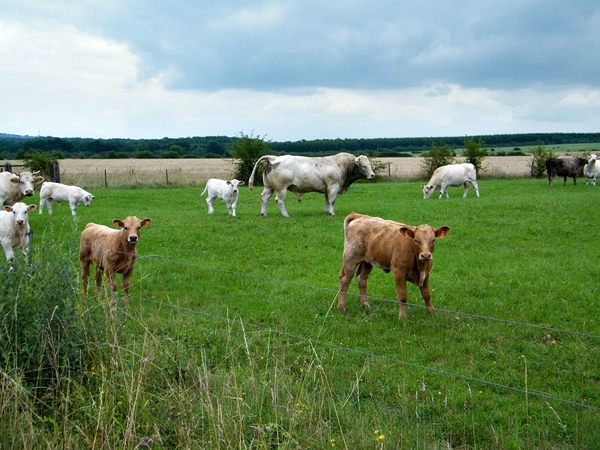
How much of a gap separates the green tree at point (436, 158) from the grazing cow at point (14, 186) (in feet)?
99.0

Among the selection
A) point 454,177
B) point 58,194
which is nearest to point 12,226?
point 58,194

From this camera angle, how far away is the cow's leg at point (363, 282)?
29.6 ft

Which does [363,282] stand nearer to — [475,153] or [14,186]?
[14,186]

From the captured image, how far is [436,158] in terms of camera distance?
142 ft

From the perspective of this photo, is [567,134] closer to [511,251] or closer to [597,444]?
[511,251]

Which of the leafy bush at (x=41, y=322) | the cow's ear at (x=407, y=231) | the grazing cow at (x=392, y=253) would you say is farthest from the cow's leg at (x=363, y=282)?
the leafy bush at (x=41, y=322)

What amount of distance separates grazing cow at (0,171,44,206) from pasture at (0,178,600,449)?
5.61 m

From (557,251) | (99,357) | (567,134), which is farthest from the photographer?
(567,134)

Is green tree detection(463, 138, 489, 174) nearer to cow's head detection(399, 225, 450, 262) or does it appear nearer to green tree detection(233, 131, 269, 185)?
green tree detection(233, 131, 269, 185)

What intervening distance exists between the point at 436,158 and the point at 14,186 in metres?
31.6

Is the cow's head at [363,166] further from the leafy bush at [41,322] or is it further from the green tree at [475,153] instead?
the green tree at [475,153]

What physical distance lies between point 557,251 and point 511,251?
3.26 feet

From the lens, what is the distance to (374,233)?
29.8 feet

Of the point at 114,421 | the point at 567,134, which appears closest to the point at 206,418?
the point at 114,421
